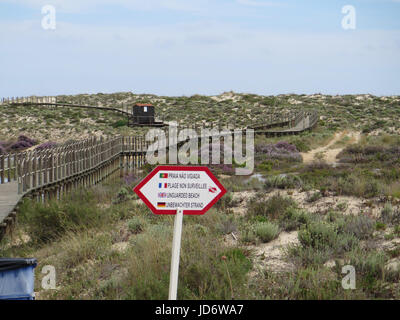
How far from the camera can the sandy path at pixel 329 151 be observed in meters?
26.5

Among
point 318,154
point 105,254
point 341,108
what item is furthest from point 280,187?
point 341,108

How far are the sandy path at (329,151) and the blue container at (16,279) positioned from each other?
2010cm

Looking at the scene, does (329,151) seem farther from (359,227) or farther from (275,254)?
(275,254)

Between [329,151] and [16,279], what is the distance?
26.4m

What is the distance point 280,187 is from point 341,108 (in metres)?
51.8

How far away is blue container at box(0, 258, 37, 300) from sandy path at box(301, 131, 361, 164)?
66.0 feet

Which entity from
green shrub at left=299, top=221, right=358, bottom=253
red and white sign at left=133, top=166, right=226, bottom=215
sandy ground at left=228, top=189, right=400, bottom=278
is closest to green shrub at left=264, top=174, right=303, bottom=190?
sandy ground at left=228, top=189, right=400, bottom=278

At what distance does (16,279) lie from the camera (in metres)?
5.16

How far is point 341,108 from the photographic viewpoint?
63.4 meters

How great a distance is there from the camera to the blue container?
16.6ft

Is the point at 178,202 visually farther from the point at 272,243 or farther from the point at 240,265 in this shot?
the point at 272,243

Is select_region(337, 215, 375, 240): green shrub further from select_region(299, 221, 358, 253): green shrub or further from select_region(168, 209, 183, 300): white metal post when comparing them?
select_region(168, 209, 183, 300): white metal post

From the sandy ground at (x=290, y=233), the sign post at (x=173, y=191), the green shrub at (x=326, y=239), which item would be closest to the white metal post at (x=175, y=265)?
the sign post at (x=173, y=191)
